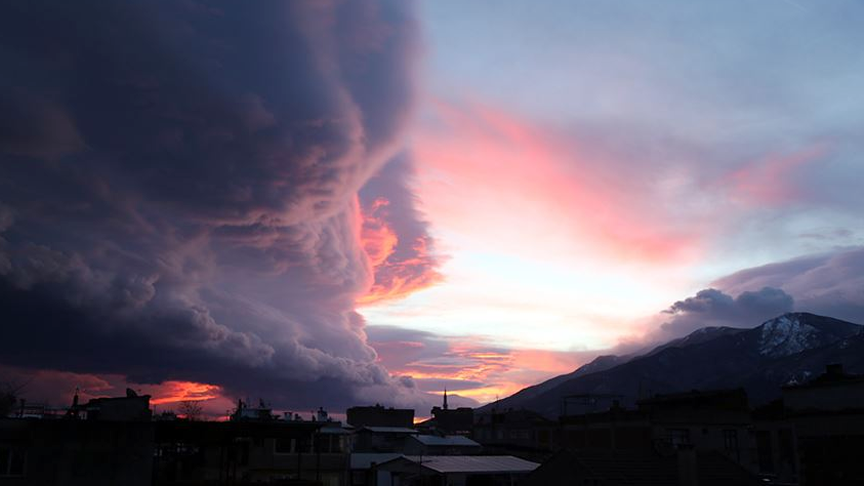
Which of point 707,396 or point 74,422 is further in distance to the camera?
point 707,396

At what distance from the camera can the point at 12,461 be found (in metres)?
32.4

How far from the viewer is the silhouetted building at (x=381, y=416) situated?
125 m

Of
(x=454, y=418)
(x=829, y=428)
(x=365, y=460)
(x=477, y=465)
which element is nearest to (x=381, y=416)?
(x=454, y=418)

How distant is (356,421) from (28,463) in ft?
311

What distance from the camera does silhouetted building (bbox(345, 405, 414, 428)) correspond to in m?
125

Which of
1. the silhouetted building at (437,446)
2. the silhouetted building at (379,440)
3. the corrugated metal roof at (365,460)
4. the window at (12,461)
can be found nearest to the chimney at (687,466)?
the corrugated metal roof at (365,460)

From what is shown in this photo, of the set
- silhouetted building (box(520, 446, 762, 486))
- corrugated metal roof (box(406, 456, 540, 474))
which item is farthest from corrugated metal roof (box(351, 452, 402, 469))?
silhouetted building (box(520, 446, 762, 486))

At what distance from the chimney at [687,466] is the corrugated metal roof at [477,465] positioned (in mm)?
23910

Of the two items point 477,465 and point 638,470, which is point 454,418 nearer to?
point 477,465

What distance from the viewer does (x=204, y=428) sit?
3403 cm

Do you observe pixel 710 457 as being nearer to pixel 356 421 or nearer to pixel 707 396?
Result: pixel 707 396

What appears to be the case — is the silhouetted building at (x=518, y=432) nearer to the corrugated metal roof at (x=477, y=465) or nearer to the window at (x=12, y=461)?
the corrugated metal roof at (x=477, y=465)

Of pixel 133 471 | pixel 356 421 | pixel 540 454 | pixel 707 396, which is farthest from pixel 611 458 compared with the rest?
pixel 356 421

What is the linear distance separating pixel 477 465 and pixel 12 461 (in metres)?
38.1
